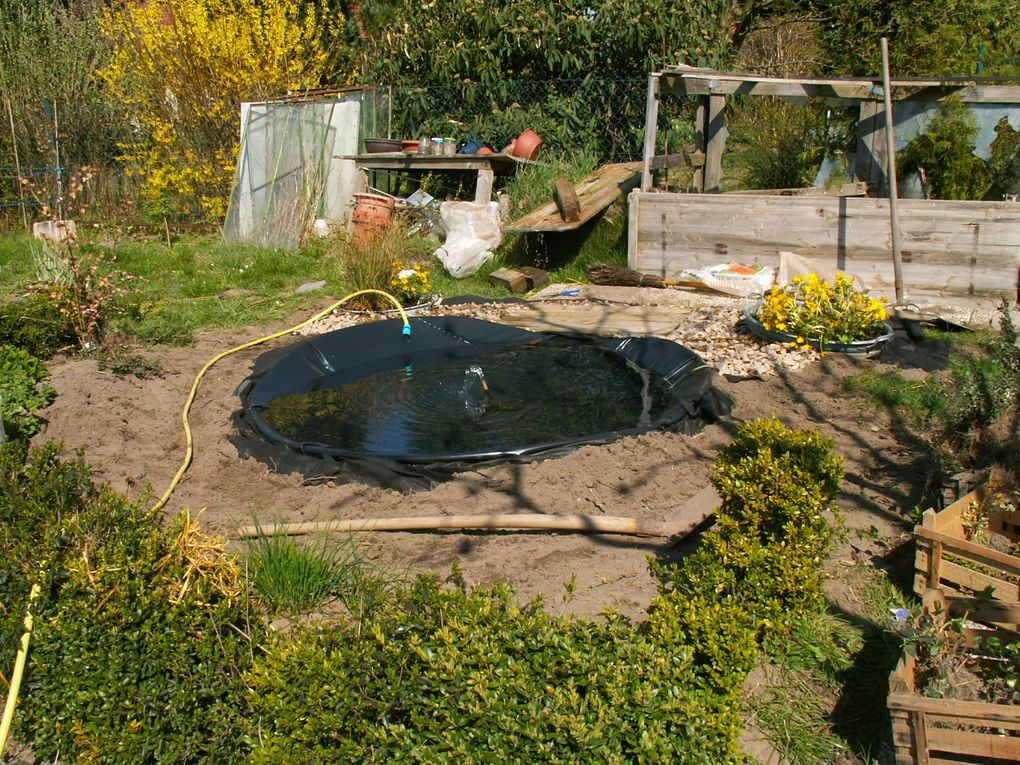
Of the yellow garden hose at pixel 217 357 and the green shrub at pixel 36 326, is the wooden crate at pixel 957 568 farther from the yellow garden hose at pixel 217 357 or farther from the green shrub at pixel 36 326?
the green shrub at pixel 36 326

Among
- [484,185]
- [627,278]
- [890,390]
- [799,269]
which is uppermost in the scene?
[484,185]

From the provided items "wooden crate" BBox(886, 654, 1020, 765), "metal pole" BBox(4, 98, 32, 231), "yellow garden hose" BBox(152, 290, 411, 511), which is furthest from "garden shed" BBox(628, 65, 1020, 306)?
"metal pole" BBox(4, 98, 32, 231)

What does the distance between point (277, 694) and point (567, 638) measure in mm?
801

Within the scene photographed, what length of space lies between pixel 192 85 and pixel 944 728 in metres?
12.2

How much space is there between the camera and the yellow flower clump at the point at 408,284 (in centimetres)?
786

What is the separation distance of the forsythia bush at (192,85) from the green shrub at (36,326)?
17.9ft

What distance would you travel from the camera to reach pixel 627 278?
8336mm

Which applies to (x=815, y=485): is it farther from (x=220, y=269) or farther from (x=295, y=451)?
(x=220, y=269)

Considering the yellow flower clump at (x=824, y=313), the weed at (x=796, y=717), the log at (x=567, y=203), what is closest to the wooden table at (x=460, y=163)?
the log at (x=567, y=203)

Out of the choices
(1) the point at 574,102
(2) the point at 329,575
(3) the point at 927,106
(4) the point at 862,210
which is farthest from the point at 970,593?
(1) the point at 574,102

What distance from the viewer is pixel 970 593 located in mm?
3316

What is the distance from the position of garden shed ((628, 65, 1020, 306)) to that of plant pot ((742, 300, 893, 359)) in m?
1.19

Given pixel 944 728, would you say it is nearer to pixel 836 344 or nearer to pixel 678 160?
pixel 836 344

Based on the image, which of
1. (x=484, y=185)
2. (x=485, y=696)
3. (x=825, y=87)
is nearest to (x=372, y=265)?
(x=484, y=185)
